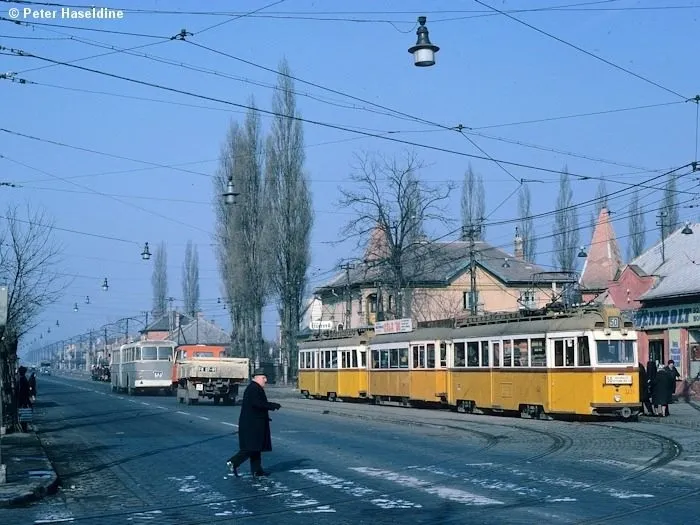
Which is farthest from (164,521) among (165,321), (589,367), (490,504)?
(165,321)

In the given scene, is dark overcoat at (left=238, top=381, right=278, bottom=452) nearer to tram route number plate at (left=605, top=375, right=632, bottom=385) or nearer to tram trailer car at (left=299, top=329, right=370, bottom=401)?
tram route number plate at (left=605, top=375, right=632, bottom=385)

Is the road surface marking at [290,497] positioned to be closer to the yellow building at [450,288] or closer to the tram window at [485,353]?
the tram window at [485,353]

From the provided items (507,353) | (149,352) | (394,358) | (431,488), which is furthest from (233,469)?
(149,352)

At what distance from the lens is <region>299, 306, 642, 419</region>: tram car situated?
2745 cm

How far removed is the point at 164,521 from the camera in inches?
453

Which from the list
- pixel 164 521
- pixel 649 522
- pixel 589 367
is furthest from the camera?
pixel 589 367

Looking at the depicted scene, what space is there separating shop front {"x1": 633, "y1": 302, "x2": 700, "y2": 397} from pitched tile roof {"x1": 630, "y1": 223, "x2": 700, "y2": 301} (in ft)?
2.02

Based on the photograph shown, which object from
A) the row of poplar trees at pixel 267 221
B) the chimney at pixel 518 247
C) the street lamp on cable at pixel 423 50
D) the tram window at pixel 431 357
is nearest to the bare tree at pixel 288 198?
the row of poplar trees at pixel 267 221

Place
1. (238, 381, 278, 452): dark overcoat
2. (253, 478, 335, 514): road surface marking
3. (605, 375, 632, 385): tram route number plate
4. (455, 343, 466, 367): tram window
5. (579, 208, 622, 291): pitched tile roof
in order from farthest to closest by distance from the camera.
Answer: (579, 208, 622, 291): pitched tile roof < (455, 343, 466, 367): tram window < (605, 375, 632, 385): tram route number plate < (238, 381, 278, 452): dark overcoat < (253, 478, 335, 514): road surface marking

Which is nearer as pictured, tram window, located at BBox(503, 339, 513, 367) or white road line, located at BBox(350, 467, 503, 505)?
white road line, located at BBox(350, 467, 503, 505)

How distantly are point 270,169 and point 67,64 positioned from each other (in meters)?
48.0

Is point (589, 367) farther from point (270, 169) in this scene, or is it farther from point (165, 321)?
point (165, 321)

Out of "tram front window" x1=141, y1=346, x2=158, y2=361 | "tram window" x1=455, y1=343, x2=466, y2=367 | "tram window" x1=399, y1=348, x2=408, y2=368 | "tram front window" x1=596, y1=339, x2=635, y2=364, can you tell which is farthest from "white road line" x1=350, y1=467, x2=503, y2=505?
"tram front window" x1=141, y1=346, x2=158, y2=361

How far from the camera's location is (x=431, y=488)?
45.3 ft
